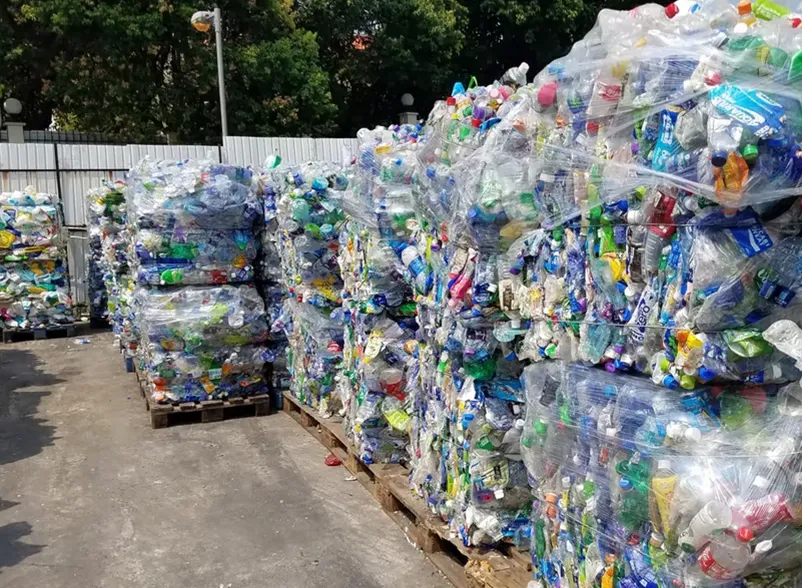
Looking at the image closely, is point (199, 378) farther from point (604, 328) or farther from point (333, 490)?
point (604, 328)

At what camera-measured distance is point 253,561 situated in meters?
4.29

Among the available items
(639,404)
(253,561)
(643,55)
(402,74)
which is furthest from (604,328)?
(402,74)

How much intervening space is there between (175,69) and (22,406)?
12537mm

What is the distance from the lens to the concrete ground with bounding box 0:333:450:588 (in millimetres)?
4188

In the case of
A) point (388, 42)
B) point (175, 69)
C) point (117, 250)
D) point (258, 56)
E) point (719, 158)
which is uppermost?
point (388, 42)

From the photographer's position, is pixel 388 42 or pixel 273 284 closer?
pixel 273 284

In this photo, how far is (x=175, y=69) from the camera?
18281 millimetres

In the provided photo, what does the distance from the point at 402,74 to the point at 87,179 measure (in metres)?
9.98

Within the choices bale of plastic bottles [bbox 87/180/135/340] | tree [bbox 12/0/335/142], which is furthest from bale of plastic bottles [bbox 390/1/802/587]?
tree [bbox 12/0/335/142]

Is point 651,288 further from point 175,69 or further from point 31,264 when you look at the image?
point 175,69

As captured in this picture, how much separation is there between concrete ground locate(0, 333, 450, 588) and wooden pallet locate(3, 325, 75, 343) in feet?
14.1

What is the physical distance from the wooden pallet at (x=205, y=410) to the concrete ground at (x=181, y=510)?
103 millimetres

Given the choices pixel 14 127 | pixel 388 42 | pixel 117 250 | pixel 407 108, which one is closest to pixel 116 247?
pixel 117 250

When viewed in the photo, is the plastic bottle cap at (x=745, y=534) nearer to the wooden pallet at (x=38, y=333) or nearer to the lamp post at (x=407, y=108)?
the wooden pallet at (x=38, y=333)
